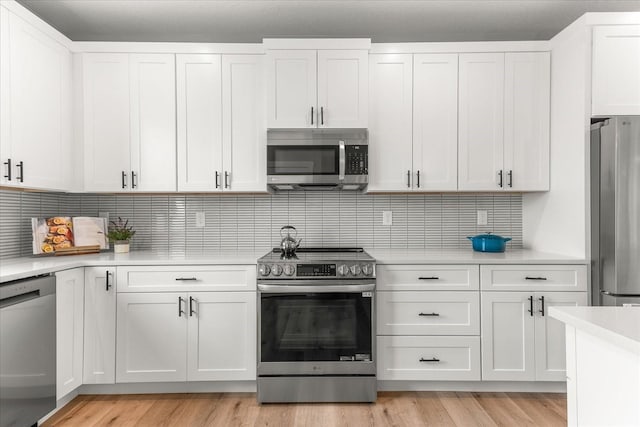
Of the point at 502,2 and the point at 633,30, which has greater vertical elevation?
the point at 502,2

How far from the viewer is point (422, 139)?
120 inches

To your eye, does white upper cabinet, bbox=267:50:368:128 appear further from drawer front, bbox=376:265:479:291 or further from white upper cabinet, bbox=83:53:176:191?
drawer front, bbox=376:265:479:291

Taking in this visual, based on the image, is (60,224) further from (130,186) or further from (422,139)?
(422,139)

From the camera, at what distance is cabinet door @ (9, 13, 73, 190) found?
2404 mm

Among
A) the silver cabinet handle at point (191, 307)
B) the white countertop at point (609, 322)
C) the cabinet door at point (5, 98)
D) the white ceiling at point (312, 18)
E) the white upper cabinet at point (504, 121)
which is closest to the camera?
the white countertop at point (609, 322)

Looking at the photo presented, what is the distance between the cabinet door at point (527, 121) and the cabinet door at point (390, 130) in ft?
2.36

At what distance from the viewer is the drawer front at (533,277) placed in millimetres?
2664

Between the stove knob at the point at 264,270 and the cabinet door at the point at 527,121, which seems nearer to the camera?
the stove knob at the point at 264,270

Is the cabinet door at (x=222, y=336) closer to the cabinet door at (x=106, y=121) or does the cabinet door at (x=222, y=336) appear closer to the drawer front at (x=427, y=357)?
the drawer front at (x=427, y=357)

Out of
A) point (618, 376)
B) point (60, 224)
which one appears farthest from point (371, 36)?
point (618, 376)

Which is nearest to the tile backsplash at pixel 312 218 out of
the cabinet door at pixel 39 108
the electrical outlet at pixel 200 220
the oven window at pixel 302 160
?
the electrical outlet at pixel 200 220

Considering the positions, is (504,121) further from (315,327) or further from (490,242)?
(315,327)

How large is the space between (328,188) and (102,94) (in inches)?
70.6

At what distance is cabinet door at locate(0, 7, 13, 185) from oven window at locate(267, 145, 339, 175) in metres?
1.52
